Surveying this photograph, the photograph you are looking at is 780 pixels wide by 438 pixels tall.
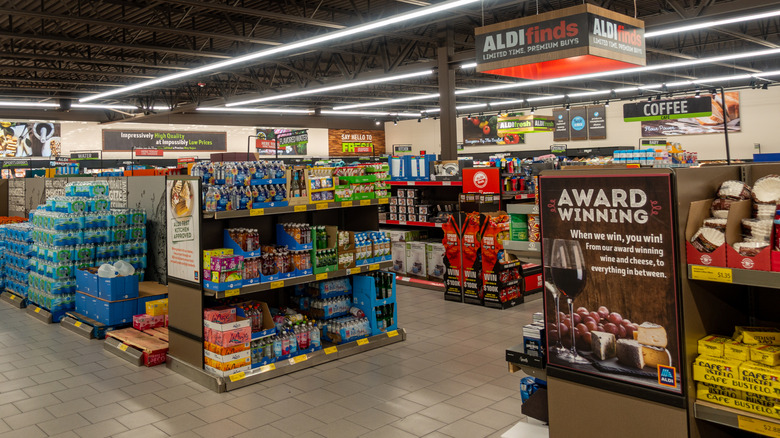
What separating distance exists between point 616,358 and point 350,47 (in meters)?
14.8

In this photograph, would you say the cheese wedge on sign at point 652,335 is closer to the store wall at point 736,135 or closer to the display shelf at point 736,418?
the display shelf at point 736,418

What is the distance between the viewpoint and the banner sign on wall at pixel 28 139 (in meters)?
21.4

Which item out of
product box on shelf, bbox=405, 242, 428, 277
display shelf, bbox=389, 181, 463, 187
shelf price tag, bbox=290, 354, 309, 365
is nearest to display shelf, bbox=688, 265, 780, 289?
shelf price tag, bbox=290, 354, 309, 365

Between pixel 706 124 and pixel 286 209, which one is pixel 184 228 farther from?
pixel 706 124

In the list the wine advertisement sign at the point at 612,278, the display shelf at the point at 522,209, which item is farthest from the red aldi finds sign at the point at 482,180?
the wine advertisement sign at the point at 612,278

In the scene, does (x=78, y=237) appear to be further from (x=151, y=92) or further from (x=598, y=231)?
(x=151, y=92)

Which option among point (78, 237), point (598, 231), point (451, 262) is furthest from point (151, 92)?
point (598, 231)

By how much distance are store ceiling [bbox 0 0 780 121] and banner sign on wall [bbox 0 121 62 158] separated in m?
1.11

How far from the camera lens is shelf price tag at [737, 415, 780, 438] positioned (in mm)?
1792

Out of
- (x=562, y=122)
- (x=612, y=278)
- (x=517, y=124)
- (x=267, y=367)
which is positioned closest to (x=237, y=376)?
(x=267, y=367)

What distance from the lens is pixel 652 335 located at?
79.4 inches

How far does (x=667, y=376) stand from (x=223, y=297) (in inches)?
159

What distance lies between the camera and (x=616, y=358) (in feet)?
6.90

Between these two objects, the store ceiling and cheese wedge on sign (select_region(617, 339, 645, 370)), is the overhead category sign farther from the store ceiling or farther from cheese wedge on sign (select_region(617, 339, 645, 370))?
cheese wedge on sign (select_region(617, 339, 645, 370))
